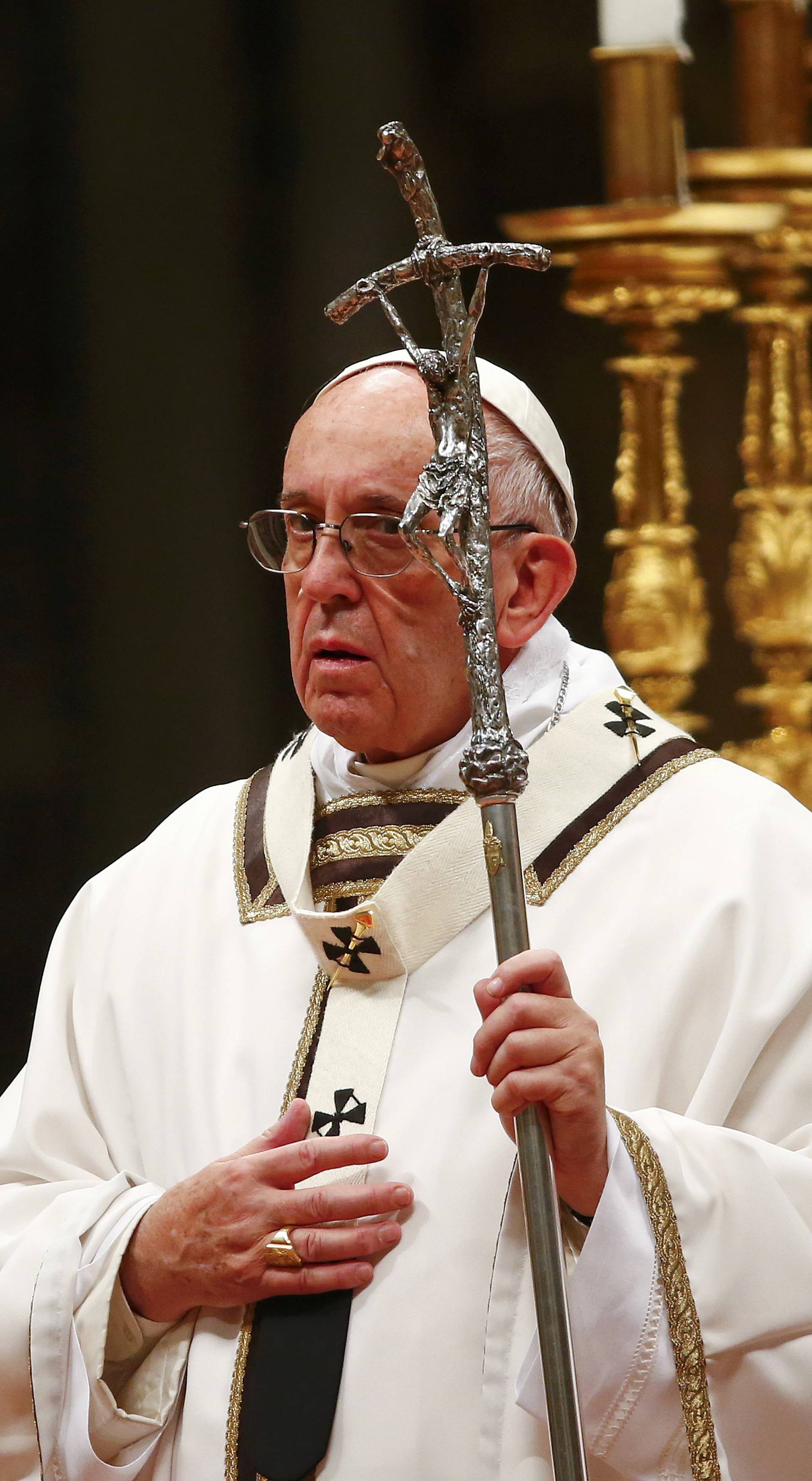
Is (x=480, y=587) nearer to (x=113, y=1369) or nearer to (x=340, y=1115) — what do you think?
(x=340, y=1115)

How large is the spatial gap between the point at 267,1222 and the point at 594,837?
0.71m

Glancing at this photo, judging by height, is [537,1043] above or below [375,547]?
below

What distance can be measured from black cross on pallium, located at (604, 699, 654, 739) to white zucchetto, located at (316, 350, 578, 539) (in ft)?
0.89

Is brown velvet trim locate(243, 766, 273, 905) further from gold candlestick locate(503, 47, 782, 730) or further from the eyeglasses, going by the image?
gold candlestick locate(503, 47, 782, 730)

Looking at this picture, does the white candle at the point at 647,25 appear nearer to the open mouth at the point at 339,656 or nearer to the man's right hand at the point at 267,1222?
the open mouth at the point at 339,656

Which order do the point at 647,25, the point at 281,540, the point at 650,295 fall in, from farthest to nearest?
the point at 650,295
the point at 647,25
the point at 281,540

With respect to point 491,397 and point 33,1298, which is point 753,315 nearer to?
point 491,397

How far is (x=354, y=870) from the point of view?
295 centimetres

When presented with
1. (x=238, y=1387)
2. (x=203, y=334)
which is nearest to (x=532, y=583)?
(x=238, y=1387)

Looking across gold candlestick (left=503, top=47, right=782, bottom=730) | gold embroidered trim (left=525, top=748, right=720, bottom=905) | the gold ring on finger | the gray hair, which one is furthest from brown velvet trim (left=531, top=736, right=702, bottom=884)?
gold candlestick (left=503, top=47, right=782, bottom=730)

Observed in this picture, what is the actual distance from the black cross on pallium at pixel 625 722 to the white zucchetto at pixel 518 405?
0.89 ft

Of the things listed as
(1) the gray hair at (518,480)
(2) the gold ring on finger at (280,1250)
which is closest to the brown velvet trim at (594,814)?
(1) the gray hair at (518,480)

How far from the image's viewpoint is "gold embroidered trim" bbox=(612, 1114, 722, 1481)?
244 centimetres

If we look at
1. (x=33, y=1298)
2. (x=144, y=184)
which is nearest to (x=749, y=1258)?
(x=33, y=1298)
